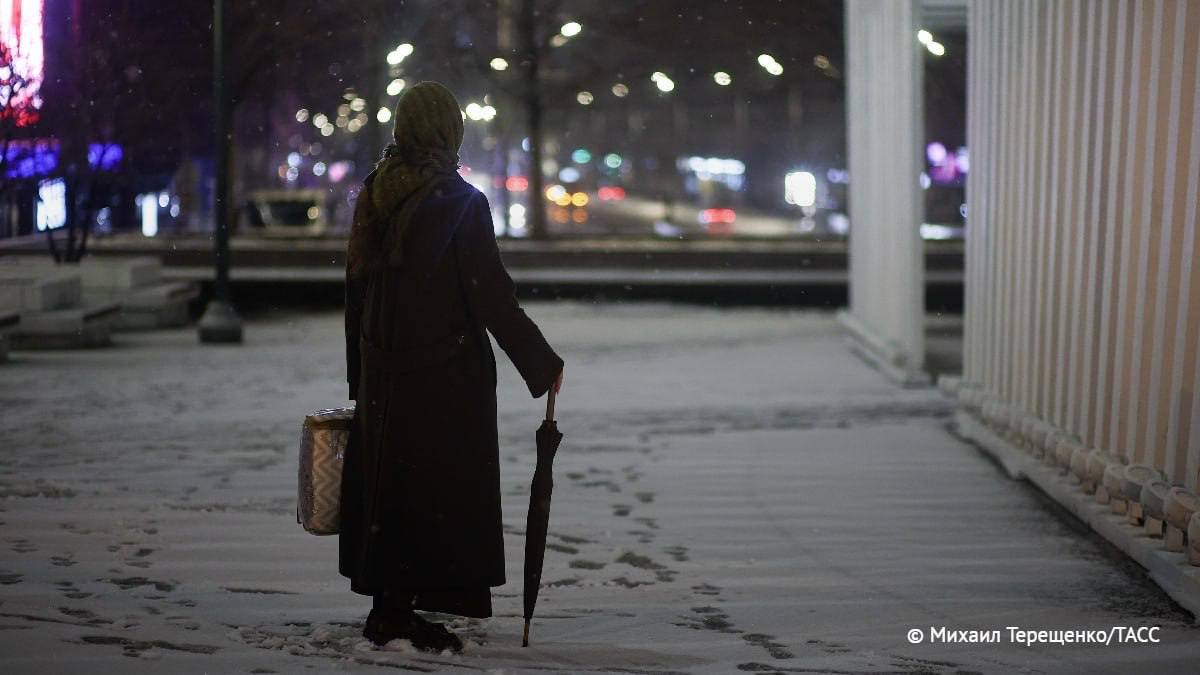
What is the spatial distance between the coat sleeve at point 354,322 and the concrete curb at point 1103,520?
298 cm

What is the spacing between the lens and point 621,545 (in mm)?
6957

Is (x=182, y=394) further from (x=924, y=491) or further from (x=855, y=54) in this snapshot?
(x=855, y=54)

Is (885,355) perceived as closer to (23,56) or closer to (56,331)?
(23,56)

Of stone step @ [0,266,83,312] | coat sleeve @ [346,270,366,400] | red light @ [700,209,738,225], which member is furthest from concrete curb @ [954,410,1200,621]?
red light @ [700,209,738,225]

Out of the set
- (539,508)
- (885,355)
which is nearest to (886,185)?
(885,355)

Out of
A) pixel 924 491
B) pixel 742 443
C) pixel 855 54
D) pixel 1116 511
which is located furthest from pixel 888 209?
pixel 1116 511

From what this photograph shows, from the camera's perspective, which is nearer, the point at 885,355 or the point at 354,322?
the point at 354,322

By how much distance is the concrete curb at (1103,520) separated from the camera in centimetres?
587

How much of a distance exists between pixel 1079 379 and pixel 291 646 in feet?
13.9

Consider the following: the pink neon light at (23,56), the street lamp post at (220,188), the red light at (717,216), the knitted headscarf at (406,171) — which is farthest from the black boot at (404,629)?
the red light at (717,216)

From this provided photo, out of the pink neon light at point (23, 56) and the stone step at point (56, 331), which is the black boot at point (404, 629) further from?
the stone step at point (56, 331)

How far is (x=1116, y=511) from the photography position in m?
7.11

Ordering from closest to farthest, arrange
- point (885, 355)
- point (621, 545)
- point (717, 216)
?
point (621, 545) < point (885, 355) < point (717, 216)

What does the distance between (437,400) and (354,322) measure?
405mm
